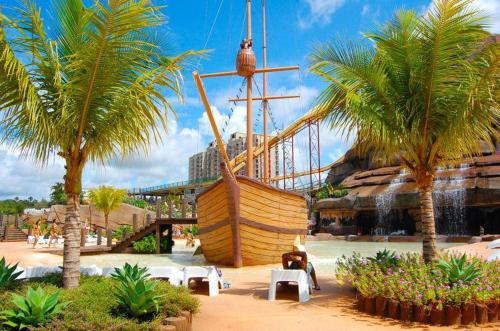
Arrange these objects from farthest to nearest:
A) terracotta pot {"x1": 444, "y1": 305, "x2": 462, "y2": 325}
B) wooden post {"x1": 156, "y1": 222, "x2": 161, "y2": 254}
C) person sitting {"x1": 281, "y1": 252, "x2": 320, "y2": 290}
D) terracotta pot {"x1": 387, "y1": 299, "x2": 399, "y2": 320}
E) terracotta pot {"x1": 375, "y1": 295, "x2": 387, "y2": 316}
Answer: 1. wooden post {"x1": 156, "y1": 222, "x2": 161, "y2": 254}
2. person sitting {"x1": 281, "y1": 252, "x2": 320, "y2": 290}
3. terracotta pot {"x1": 375, "y1": 295, "x2": 387, "y2": 316}
4. terracotta pot {"x1": 387, "y1": 299, "x2": 399, "y2": 320}
5. terracotta pot {"x1": 444, "y1": 305, "x2": 462, "y2": 325}

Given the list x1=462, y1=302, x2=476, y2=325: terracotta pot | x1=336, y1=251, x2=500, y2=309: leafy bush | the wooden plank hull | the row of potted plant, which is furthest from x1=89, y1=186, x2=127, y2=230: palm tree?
x1=462, y1=302, x2=476, y2=325: terracotta pot

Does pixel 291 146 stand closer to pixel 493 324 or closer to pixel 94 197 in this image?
pixel 94 197

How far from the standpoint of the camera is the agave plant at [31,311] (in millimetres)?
4414

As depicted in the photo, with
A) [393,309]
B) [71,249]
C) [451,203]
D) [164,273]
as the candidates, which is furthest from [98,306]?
[451,203]

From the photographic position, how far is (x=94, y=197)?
32.5 m

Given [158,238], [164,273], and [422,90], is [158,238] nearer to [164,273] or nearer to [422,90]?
[164,273]

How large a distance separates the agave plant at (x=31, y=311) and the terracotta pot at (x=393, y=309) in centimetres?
418

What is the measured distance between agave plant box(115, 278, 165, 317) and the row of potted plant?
3.11 metres

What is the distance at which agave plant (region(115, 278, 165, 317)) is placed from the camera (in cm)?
491

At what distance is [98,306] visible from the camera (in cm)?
504

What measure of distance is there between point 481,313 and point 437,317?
21.7 inches

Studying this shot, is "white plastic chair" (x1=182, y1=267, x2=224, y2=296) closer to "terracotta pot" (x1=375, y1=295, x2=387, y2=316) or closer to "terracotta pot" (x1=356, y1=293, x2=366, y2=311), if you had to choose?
"terracotta pot" (x1=356, y1=293, x2=366, y2=311)

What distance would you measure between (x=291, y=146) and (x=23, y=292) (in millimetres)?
42136

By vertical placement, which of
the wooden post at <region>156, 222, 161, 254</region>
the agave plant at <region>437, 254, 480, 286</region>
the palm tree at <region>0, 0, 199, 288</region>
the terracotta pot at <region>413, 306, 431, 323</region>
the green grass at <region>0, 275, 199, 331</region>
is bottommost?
the terracotta pot at <region>413, 306, 431, 323</region>
